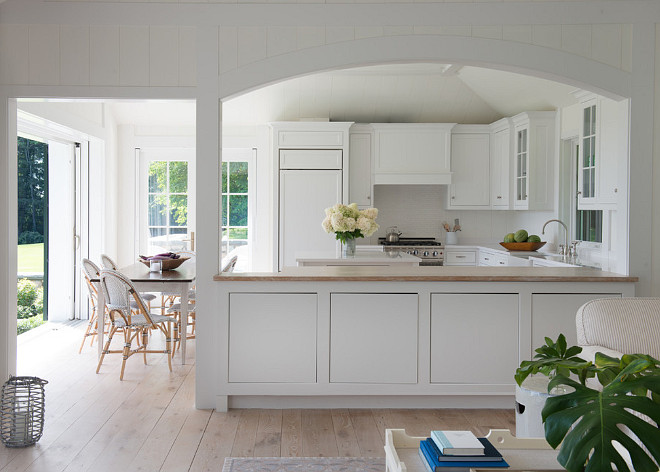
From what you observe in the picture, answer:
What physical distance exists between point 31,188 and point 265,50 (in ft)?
12.5

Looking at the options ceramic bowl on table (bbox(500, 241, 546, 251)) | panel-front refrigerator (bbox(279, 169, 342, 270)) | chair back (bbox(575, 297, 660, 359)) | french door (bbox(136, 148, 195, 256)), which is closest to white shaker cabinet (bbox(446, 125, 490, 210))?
ceramic bowl on table (bbox(500, 241, 546, 251))

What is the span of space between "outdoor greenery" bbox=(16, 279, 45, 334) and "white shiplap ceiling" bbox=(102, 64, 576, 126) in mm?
2392

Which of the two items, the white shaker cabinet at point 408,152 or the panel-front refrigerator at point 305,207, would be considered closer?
the panel-front refrigerator at point 305,207

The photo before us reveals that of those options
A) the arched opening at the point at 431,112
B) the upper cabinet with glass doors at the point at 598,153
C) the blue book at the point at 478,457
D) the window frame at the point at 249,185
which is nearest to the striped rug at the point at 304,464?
the blue book at the point at 478,457

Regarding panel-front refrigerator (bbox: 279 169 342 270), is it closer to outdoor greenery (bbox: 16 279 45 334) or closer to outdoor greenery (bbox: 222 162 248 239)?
outdoor greenery (bbox: 222 162 248 239)

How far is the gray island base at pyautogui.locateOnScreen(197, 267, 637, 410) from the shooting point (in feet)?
14.6

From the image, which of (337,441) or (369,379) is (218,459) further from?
(369,379)

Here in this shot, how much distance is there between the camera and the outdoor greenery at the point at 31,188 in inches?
270

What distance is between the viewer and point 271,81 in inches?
174

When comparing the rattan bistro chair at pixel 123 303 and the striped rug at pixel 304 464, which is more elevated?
the rattan bistro chair at pixel 123 303

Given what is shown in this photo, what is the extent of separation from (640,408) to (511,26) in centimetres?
322

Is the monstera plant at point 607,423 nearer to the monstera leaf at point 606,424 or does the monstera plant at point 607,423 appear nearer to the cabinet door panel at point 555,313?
the monstera leaf at point 606,424

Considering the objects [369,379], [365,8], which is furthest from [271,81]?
[369,379]

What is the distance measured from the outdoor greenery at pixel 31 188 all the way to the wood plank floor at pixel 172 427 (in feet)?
6.77
